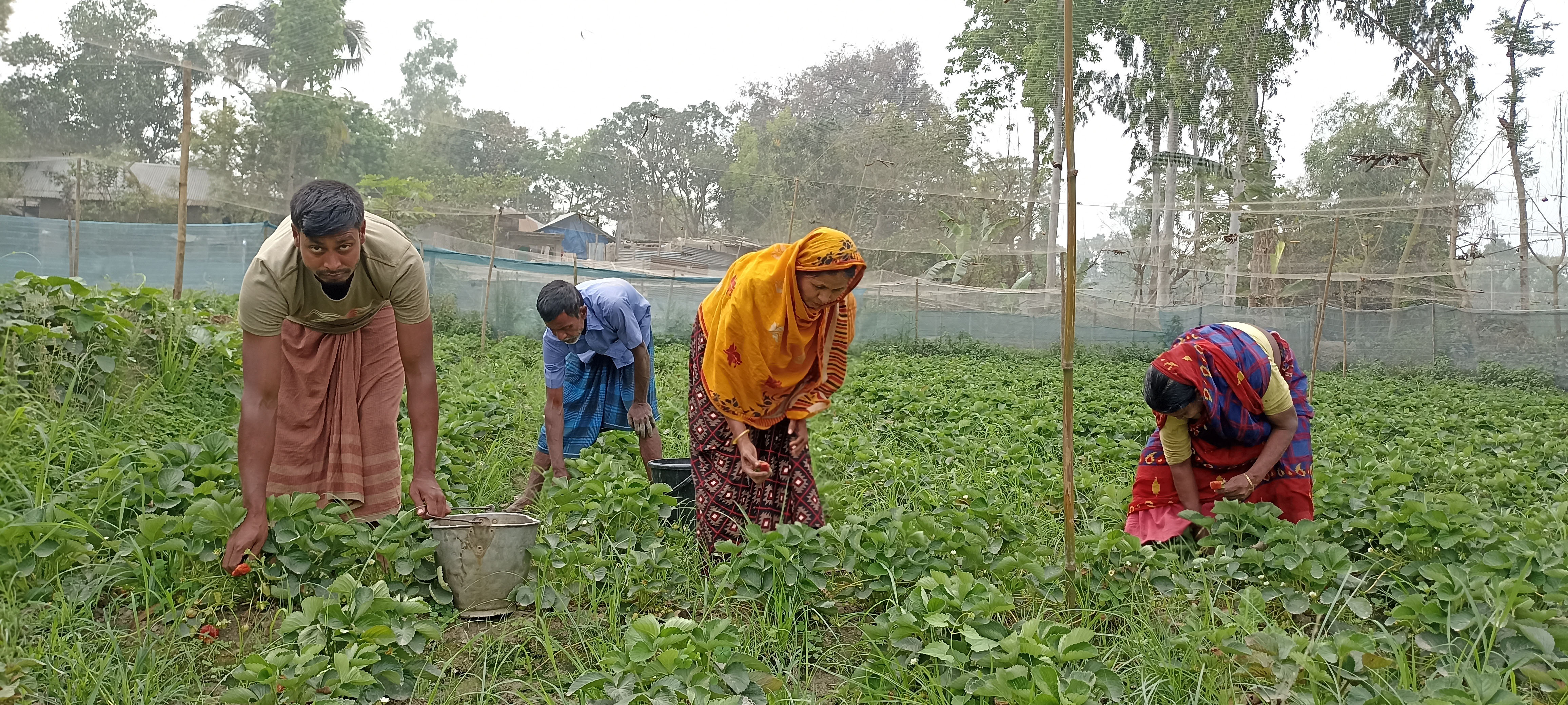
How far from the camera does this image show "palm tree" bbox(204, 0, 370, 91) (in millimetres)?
9523

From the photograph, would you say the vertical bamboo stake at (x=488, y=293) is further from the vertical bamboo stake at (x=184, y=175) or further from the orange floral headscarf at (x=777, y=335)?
the orange floral headscarf at (x=777, y=335)

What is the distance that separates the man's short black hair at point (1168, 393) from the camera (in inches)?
129

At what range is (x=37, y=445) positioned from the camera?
136 inches

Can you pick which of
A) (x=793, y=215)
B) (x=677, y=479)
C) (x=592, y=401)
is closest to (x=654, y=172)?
(x=793, y=215)

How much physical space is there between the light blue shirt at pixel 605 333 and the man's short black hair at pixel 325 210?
170 centimetres

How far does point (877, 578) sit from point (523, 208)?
42.1 feet

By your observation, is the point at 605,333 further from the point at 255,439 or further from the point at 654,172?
the point at 654,172

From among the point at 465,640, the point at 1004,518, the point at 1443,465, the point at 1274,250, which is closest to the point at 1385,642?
the point at 1004,518

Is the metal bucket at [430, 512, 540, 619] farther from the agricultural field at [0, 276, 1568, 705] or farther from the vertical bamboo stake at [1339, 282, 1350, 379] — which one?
the vertical bamboo stake at [1339, 282, 1350, 379]

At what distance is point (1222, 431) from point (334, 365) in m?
2.86

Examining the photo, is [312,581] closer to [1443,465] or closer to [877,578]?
[877,578]

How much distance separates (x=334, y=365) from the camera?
9.69 ft

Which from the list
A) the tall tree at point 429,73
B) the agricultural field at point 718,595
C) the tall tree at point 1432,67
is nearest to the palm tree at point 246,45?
the agricultural field at point 718,595

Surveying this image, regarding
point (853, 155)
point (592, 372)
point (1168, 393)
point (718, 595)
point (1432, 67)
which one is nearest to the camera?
point (718, 595)
